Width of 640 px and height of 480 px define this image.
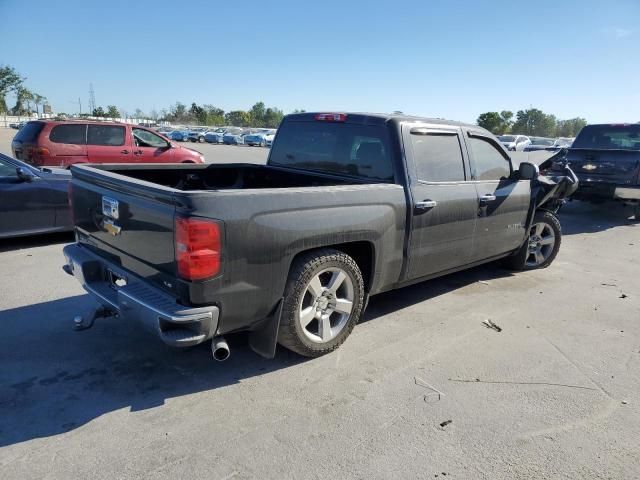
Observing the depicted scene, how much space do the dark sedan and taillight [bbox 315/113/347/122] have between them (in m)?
4.02

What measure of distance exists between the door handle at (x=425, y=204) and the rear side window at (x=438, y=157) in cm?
20

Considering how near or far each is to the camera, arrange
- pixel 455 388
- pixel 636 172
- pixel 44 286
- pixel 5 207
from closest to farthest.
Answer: pixel 455 388 → pixel 44 286 → pixel 5 207 → pixel 636 172

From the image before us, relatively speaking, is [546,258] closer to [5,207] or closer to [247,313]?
[247,313]

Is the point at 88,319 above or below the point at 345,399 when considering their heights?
above

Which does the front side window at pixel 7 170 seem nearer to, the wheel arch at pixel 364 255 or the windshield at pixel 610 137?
the wheel arch at pixel 364 255

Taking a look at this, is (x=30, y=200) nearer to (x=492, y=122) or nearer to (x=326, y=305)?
(x=326, y=305)

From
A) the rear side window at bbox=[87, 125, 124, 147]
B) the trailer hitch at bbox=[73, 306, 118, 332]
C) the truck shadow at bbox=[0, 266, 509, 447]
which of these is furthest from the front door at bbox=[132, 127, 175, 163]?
the trailer hitch at bbox=[73, 306, 118, 332]

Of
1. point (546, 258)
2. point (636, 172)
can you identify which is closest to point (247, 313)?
point (546, 258)

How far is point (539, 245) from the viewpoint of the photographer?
6.14 metres

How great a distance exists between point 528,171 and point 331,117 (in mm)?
2232

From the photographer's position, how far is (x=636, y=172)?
930 cm

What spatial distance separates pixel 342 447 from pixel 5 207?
5.62 m

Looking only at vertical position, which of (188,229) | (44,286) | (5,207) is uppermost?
(188,229)

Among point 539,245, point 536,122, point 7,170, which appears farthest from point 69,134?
point 536,122
